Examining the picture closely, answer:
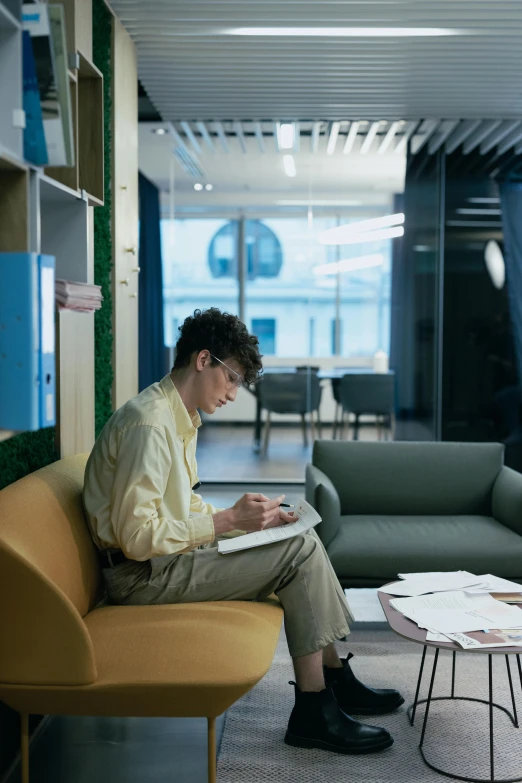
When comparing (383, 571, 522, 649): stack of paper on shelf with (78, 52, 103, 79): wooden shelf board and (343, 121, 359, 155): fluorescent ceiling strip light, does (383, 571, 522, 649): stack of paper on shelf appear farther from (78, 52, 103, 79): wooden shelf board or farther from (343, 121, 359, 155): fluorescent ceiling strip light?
(343, 121, 359, 155): fluorescent ceiling strip light

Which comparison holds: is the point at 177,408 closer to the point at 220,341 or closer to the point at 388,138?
the point at 220,341

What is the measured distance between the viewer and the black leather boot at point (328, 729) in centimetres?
251

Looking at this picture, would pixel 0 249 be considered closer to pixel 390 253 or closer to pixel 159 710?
pixel 159 710

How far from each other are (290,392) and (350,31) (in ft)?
10.6

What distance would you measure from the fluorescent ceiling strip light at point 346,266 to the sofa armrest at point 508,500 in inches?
131

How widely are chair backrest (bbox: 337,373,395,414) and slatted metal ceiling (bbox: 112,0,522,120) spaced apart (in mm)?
2083

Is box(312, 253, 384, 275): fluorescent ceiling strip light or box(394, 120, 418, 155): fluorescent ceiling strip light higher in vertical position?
box(394, 120, 418, 155): fluorescent ceiling strip light

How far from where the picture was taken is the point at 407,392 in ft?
23.5

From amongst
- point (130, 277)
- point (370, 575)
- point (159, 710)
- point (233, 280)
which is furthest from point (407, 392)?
point (159, 710)

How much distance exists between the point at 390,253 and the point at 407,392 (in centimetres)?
117

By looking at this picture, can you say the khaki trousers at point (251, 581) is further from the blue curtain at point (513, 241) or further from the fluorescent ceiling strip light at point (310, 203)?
the blue curtain at point (513, 241)

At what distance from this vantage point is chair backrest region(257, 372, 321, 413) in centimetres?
711

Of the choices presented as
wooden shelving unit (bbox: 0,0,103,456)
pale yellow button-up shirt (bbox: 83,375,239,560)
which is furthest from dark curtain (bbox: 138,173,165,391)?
pale yellow button-up shirt (bbox: 83,375,239,560)

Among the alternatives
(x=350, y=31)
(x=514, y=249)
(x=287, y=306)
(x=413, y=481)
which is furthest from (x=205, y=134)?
(x=413, y=481)
